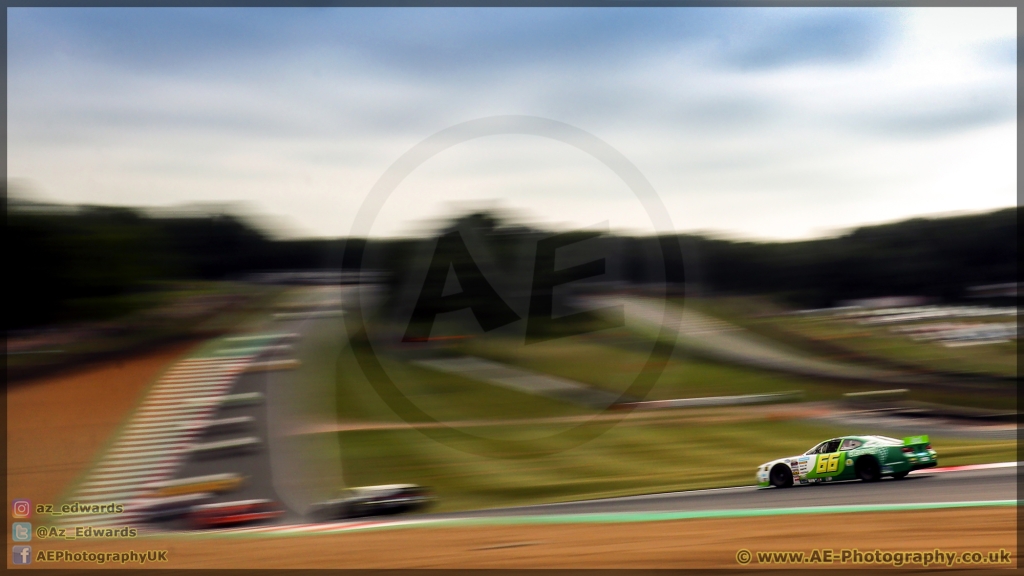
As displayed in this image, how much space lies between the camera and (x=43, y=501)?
6.09 m

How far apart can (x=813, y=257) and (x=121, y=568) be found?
9.34 meters

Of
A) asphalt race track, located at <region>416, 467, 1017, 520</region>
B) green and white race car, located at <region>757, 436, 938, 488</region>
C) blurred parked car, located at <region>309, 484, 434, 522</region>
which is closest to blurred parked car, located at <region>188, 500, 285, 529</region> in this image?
blurred parked car, located at <region>309, 484, 434, 522</region>

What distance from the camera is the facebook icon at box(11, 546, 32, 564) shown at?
17.3 ft

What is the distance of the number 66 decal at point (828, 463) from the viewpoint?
628 centimetres

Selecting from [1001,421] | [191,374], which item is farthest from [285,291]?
[1001,421]

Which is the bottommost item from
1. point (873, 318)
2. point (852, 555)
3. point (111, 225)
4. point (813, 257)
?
point (852, 555)

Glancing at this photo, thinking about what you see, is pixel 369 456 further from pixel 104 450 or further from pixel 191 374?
pixel 104 450

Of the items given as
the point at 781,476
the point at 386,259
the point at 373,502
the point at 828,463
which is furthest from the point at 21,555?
the point at 828,463

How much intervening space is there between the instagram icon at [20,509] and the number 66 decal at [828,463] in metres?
7.98

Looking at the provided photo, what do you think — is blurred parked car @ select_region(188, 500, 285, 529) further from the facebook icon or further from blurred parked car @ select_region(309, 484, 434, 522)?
the facebook icon

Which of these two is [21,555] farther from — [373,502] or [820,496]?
[820,496]

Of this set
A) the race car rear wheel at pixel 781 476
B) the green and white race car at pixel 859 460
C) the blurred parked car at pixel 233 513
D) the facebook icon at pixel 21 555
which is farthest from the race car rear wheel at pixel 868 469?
the facebook icon at pixel 21 555

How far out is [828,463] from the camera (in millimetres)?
6336

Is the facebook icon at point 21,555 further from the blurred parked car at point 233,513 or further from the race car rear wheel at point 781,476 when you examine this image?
the race car rear wheel at point 781,476
